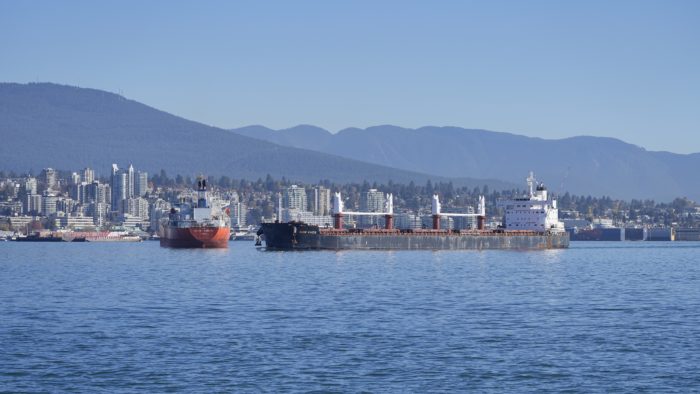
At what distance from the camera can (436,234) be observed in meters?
131

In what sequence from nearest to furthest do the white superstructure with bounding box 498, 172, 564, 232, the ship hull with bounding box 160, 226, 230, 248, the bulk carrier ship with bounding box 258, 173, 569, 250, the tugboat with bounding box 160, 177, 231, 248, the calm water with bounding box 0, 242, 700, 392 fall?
1. the calm water with bounding box 0, 242, 700, 392
2. the bulk carrier ship with bounding box 258, 173, 569, 250
3. the ship hull with bounding box 160, 226, 230, 248
4. the tugboat with bounding box 160, 177, 231, 248
5. the white superstructure with bounding box 498, 172, 564, 232

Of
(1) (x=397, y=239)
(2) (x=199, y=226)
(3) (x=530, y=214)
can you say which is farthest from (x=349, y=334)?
(3) (x=530, y=214)

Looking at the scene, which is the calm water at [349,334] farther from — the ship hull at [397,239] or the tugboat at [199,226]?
the tugboat at [199,226]

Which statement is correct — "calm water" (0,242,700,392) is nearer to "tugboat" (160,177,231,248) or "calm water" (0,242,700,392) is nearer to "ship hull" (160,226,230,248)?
"ship hull" (160,226,230,248)

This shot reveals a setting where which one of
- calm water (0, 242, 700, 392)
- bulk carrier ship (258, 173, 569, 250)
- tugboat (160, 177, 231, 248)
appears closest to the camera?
calm water (0, 242, 700, 392)

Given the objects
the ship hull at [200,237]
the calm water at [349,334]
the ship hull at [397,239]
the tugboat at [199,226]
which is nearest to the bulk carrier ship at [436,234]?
the ship hull at [397,239]

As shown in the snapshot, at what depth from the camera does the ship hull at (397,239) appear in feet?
380

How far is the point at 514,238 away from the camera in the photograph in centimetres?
13488

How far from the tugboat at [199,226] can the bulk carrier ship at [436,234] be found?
16.0ft

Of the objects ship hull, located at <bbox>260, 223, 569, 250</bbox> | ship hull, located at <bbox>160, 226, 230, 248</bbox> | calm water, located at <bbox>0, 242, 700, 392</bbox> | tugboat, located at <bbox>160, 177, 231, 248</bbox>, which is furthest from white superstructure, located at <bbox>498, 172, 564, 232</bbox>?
calm water, located at <bbox>0, 242, 700, 392</bbox>

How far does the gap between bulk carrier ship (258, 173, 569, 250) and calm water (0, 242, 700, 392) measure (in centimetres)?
4575

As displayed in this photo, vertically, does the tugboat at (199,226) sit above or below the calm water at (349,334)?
above

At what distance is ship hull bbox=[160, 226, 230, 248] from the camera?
13038 centimetres

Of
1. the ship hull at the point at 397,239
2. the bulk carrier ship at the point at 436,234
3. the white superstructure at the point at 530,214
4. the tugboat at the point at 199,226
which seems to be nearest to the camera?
the ship hull at the point at 397,239
